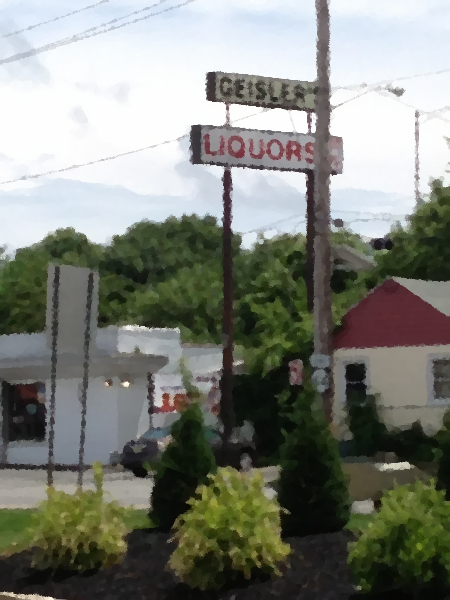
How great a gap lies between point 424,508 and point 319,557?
188 centimetres

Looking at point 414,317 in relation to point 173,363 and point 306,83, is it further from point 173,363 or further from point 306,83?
point 173,363

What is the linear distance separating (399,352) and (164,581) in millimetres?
17548

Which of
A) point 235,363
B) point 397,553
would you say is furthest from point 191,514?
point 235,363

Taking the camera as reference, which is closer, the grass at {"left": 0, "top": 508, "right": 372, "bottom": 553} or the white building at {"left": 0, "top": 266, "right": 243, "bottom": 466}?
the grass at {"left": 0, "top": 508, "right": 372, "bottom": 553}

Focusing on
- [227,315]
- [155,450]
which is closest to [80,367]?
[155,450]

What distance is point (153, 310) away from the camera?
2149 inches

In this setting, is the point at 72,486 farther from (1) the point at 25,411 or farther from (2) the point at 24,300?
(2) the point at 24,300

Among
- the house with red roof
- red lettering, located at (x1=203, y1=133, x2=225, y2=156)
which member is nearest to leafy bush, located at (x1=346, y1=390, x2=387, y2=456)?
the house with red roof

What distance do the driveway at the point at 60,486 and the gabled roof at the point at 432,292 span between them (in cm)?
971

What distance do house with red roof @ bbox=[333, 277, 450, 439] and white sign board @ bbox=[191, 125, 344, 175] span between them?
4.61m

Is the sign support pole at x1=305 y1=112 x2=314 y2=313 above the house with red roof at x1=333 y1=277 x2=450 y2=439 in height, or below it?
above

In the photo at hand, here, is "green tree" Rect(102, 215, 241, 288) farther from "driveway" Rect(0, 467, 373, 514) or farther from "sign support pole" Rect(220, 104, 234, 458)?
"driveway" Rect(0, 467, 373, 514)

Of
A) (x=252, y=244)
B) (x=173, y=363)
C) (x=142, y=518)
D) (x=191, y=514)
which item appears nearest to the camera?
(x=191, y=514)

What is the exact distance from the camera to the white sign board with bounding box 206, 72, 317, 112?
925 inches
